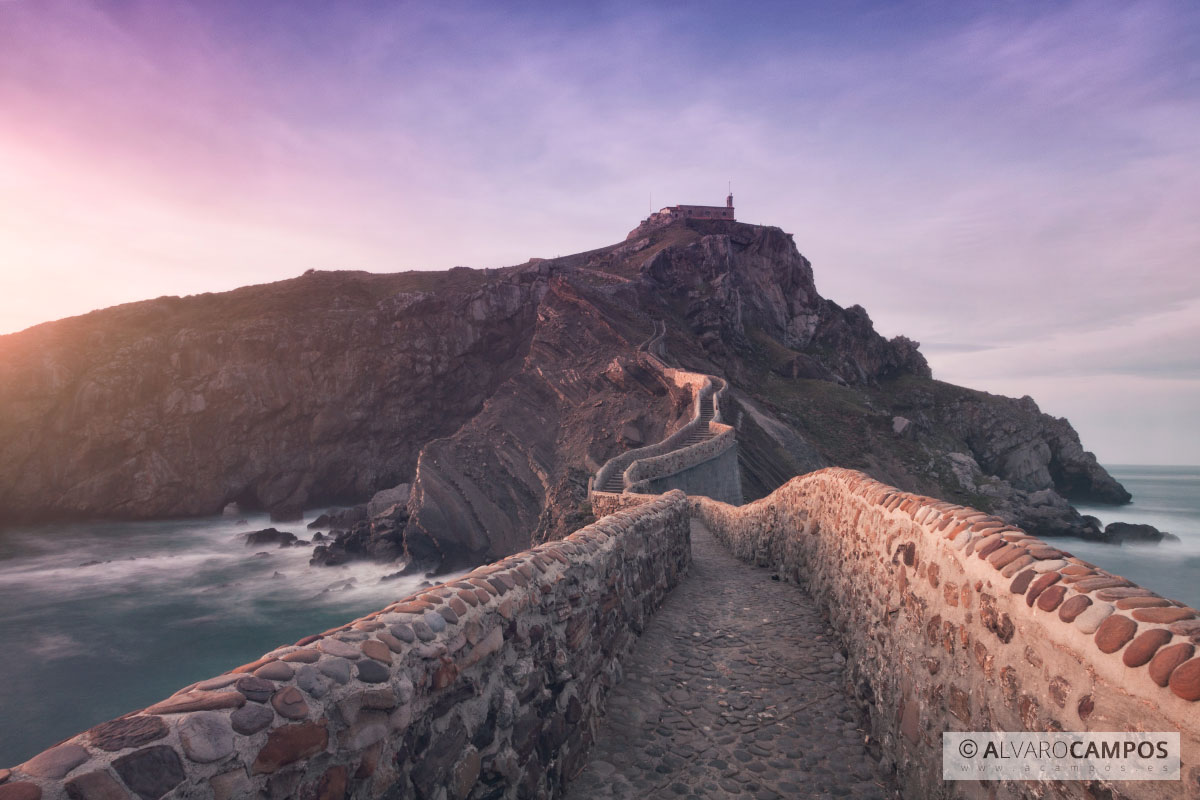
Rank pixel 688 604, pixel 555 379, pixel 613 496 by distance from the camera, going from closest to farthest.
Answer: pixel 688 604, pixel 613 496, pixel 555 379

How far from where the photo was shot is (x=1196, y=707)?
1.79 meters

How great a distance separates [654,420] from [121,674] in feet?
91.9

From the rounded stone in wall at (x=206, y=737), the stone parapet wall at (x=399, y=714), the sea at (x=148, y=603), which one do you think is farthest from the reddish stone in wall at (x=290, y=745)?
the sea at (x=148, y=603)

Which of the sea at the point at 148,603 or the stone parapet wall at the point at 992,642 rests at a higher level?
the stone parapet wall at the point at 992,642

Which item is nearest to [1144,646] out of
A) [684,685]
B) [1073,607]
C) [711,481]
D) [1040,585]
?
[1073,607]

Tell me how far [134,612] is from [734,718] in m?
38.5

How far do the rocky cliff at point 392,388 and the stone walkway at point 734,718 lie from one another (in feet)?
115

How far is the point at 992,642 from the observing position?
2902 mm

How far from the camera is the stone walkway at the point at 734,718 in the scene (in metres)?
4.14

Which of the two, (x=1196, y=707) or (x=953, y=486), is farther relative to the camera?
(x=953, y=486)

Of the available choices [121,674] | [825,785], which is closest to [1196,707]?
[825,785]

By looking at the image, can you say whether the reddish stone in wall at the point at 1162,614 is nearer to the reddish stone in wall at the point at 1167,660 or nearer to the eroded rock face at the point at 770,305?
the reddish stone in wall at the point at 1167,660

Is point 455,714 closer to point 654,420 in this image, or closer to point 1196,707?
point 1196,707

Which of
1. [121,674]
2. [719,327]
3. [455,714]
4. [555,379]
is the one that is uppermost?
[719,327]
